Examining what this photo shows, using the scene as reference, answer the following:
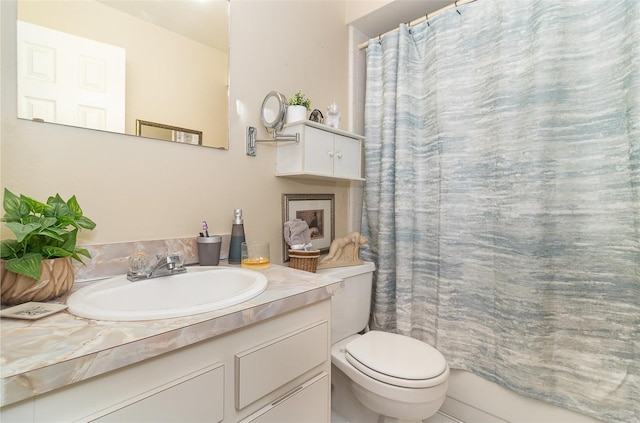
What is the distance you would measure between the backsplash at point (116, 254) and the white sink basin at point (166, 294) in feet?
0.20

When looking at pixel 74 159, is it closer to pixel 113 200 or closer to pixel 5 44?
pixel 113 200

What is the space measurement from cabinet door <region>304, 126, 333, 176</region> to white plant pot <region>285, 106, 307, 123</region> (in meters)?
0.06

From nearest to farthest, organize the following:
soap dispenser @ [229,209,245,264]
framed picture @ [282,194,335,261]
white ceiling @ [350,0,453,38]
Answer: soap dispenser @ [229,209,245,264]
framed picture @ [282,194,335,261]
white ceiling @ [350,0,453,38]

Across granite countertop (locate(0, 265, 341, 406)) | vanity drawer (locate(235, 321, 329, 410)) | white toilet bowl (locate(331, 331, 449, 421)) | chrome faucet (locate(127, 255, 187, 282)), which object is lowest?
white toilet bowl (locate(331, 331, 449, 421))

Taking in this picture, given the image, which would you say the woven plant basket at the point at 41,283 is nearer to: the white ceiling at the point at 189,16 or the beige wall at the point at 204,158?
the beige wall at the point at 204,158

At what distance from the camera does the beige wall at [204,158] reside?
801 mm

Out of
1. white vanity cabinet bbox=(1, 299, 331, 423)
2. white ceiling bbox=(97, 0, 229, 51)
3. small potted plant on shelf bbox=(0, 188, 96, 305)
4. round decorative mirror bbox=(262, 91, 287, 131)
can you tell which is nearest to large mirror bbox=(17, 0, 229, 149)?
white ceiling bbox=(97, 0, 229, 51)

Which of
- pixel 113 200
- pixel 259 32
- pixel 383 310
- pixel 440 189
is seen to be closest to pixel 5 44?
pixel 113 200

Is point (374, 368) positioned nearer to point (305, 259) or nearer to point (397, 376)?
point (397, 376)

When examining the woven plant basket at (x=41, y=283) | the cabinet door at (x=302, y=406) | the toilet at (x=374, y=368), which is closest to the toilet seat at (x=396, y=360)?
the toilet at (x=374, y=368)

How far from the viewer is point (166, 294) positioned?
903 millimetres

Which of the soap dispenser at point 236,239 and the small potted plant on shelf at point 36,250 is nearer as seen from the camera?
the small potted plant on shelf at point 36,250

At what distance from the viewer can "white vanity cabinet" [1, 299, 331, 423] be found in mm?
481

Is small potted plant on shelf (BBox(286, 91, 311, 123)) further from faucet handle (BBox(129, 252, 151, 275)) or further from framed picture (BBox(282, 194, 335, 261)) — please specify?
faucet handle (BBox(129, 252, 151, 275))
